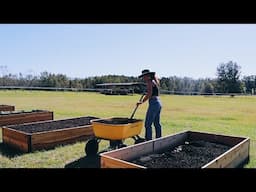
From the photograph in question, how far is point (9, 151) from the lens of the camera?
4.92 meters

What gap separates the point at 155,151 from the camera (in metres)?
4.32

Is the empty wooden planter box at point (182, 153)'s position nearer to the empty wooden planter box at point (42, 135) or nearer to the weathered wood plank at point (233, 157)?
the weathered wood plank at point (233, 157)

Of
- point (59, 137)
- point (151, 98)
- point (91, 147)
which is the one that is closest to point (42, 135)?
point (59, 137)

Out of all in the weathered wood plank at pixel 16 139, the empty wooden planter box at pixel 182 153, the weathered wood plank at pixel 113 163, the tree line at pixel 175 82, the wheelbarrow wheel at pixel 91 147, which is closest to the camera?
the weathered wood plank at pixel 113 163

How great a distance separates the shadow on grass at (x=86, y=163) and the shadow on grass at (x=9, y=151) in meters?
1.05

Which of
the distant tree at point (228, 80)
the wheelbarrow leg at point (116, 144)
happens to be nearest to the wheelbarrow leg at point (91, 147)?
the wheelbarrow leg at point (116, 144)

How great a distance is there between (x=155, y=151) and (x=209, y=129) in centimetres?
389

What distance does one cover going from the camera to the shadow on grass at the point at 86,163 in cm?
414

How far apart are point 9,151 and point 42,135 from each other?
2.00ft

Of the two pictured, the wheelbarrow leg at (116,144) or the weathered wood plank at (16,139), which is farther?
the weathered wood plank at (16,139)
